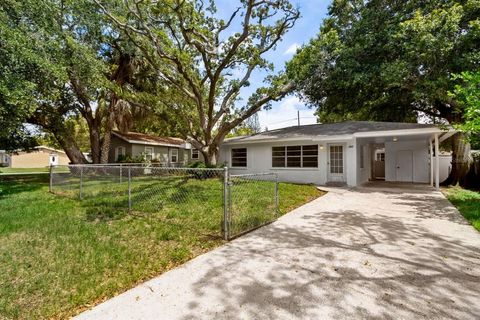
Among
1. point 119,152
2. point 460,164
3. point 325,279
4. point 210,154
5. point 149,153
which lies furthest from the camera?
point 149,153

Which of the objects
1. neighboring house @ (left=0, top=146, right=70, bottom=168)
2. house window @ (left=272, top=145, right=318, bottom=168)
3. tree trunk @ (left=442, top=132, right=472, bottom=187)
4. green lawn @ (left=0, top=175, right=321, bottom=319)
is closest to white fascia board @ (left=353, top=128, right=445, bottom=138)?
house window @ (left=272, top=145, right=318, bottom=168)

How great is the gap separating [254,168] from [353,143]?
5.97m

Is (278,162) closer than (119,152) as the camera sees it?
Yes

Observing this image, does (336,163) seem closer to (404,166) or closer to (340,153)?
(340,153)

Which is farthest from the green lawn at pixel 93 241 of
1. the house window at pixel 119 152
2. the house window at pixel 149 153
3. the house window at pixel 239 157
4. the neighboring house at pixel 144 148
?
the house window at pixel 119 152

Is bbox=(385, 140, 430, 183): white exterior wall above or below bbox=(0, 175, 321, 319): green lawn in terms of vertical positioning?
above

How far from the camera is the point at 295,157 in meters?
14.6

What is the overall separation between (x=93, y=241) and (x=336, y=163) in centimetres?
1198

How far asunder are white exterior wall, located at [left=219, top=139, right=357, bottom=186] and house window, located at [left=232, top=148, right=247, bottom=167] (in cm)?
28

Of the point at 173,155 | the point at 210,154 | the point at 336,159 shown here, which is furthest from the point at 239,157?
the point at 173,155

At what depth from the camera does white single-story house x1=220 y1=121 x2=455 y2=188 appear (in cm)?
1261

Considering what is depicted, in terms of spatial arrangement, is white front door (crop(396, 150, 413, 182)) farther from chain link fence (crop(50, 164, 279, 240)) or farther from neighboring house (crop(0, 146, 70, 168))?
neighboring house (crop(0, 146, 70, 168))

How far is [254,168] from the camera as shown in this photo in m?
16.1

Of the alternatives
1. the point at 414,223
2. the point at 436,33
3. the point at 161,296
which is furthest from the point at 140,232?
the point at 436,33
